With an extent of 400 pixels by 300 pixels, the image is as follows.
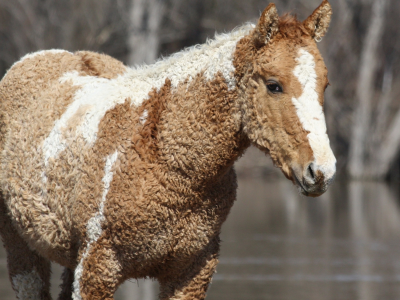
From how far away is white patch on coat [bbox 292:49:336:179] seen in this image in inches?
119

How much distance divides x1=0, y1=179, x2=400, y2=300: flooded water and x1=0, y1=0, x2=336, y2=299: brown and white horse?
94cm

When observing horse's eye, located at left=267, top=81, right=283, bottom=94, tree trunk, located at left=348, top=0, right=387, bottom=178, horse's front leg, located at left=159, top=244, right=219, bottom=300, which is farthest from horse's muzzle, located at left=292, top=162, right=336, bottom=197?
tree trunk, located at left=348, top=0, right=387, bottom=178

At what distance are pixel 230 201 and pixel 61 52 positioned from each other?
204cm

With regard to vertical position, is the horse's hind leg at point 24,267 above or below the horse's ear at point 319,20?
below

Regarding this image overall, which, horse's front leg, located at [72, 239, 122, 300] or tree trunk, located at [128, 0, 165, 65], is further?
tree trunk, located at [128, 0, 165, 65]

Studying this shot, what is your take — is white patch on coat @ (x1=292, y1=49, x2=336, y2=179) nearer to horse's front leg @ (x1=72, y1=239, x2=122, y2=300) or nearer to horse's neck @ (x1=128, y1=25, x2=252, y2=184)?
horse's neck @ (x1=128, y1=25, x2=252, y2=184)

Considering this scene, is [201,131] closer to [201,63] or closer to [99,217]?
[201,63]

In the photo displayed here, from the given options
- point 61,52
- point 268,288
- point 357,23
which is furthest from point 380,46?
point 61,52

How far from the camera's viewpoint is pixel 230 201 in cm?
388

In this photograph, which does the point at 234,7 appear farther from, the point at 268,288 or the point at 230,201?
the point at 230,201

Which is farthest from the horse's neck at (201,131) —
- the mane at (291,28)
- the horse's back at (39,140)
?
the horse's back at (39,140)

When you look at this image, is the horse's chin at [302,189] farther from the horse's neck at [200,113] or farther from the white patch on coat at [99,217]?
the white patch on coat at [99,217]

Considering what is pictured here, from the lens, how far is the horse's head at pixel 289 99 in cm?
307

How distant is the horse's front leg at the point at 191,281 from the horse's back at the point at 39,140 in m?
0.68
